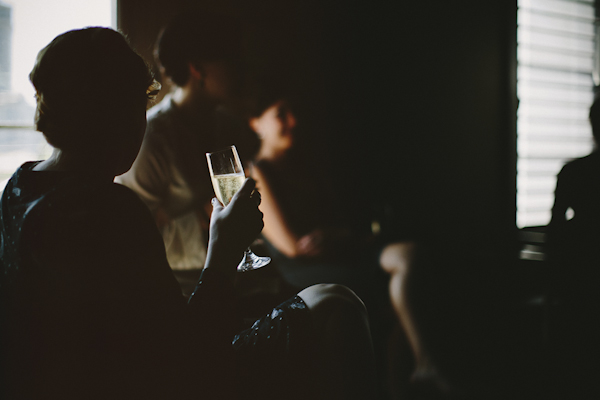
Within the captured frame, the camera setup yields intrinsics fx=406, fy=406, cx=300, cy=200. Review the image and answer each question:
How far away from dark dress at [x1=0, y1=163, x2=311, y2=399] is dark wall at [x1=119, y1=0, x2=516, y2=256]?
1.51 meters

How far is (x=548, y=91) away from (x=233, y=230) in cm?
252

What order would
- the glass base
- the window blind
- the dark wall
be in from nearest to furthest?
1. the glass base
2. the dark wall
3. the window blind

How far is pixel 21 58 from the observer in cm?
Answer: 136

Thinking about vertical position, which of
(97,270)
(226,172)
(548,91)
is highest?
(548,91)

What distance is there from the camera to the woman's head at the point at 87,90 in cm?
66

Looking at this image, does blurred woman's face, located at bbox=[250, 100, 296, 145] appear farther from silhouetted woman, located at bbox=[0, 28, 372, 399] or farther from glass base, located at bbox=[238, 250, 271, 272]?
silhouetted woman, located at bbox=[0, 28, 372, 399]

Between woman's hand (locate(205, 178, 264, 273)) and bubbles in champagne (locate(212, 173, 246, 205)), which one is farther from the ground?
bubbles in champagne (locate(212, 173, 246, 205))

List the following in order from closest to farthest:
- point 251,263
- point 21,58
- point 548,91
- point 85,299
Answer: point 85,299 → point 251,263 → point 21,58 → point 548,91

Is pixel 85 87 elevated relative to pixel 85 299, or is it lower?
elevated

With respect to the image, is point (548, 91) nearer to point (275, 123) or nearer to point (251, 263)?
point (275, 123)

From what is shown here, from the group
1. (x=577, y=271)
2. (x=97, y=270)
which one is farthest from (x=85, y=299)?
(x=577, y=271)

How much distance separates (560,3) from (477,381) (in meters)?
2.37

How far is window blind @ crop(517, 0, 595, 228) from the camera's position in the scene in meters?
2.45

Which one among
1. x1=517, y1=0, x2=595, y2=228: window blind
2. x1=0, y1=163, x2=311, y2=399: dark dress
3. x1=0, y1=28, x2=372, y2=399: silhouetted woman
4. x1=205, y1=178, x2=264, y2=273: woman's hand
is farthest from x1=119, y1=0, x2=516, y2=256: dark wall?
x1=0, y1=163, x2=311, y2=399: dark dress
